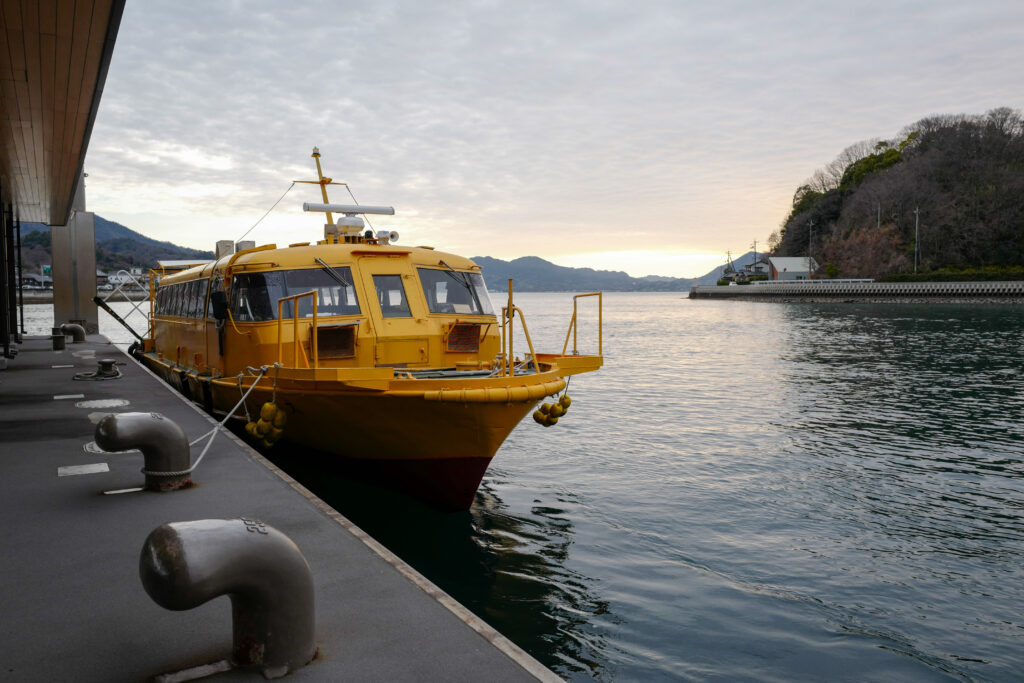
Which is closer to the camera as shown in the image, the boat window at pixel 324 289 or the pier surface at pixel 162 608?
the pier surface at pixel 162 608

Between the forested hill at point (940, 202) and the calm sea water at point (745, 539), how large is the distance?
8108 cm

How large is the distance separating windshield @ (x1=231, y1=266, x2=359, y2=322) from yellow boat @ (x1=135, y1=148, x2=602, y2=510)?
17 mm

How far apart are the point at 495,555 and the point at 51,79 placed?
8297 mm

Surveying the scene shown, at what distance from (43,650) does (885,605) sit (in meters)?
7.03

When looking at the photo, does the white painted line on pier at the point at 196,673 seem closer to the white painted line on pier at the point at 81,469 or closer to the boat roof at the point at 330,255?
the white painted line on pier at the point at 81,469

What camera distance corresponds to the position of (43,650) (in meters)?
3.57

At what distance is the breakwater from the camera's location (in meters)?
73.2

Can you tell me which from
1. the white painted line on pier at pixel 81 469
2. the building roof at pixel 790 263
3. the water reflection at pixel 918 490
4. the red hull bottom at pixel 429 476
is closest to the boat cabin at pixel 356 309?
the red hull bottom at pixel 429 476

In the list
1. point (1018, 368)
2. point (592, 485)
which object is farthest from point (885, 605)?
point (1018, 368)

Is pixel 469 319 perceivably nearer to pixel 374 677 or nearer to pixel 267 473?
pixel 267 473

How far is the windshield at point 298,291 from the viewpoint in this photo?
9836mm

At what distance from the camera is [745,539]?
28.9ft

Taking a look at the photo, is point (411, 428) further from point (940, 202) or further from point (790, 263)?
point (790, 263)

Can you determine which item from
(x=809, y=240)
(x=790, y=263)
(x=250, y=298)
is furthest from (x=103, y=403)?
(x=809, y=240)
